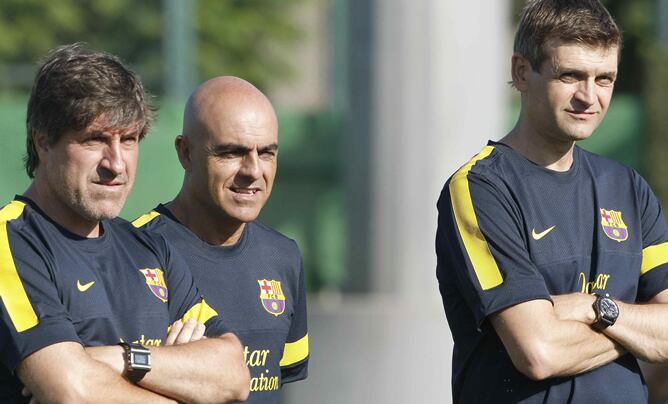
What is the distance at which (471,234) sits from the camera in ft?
15.0

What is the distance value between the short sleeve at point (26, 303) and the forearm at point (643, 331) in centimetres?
180

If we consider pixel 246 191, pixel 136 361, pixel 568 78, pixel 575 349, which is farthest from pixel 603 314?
pixel 136 361

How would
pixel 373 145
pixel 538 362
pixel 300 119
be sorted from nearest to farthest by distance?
1. pixel 538 362
2. pixel 373 145
3. pixel 300 119

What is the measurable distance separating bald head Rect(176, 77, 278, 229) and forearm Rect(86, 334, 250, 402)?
2.12 ft

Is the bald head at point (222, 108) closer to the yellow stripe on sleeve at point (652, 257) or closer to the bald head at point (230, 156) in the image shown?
the bald head at point (230, 156)

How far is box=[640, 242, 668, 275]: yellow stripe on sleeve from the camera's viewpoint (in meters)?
4.79

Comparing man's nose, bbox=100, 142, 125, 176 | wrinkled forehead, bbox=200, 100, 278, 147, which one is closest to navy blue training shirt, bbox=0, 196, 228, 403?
man's nose, bbox=100, 142, 125, 176

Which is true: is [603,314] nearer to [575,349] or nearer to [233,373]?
[575,349]

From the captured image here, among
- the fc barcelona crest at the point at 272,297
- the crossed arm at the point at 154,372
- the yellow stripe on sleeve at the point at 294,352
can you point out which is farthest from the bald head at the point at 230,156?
the crossed arm at the point at 154,372

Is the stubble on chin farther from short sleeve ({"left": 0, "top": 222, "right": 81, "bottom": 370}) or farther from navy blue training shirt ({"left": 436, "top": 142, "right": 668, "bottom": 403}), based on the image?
navy blue training shirt ({"left": 436, "top": 142, "right": 668, "bottom": 403})

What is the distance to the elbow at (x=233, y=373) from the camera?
4230 millimetres

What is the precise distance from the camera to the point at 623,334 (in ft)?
14.8

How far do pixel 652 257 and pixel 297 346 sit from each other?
135 cm

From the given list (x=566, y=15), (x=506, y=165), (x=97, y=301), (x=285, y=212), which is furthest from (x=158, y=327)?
(x=285, y=212)
